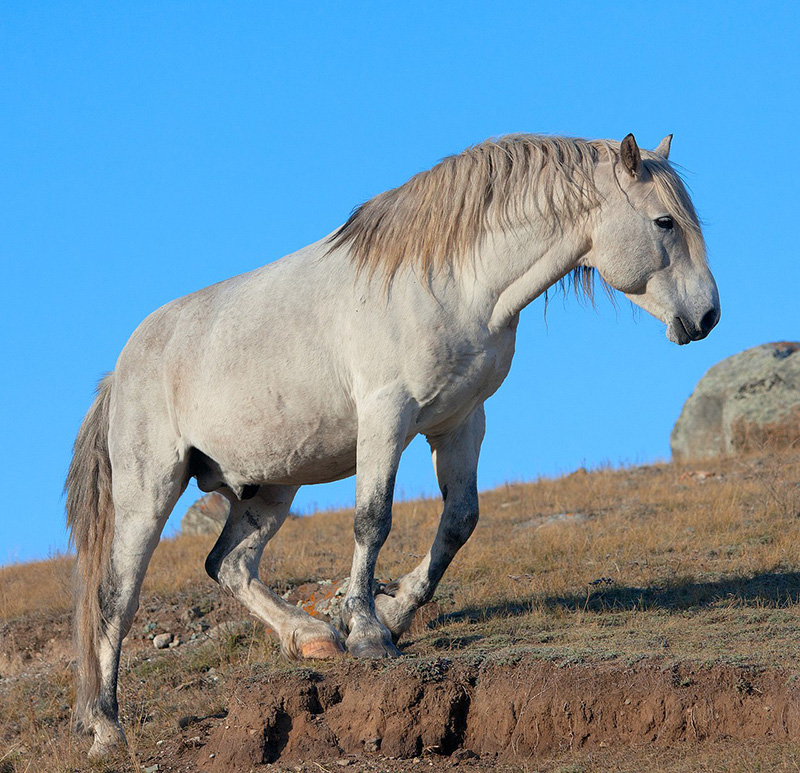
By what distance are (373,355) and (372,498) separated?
733 millimetres

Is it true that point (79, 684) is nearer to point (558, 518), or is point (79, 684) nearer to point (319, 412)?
point (319, 412)

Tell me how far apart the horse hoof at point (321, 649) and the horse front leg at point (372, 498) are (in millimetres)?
196

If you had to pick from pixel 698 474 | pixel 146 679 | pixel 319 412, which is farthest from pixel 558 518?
pixel 319 412

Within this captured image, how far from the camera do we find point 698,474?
12.6 metres

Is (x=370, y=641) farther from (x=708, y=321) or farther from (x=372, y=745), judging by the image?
(x=708, y=321)

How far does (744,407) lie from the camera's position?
1605cm

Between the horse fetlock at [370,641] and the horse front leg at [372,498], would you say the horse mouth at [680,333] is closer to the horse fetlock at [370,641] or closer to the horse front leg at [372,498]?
the horse front leg at [372,498]

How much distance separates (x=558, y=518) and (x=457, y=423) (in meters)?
5.56

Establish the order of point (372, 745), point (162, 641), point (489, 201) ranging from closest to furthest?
point (372, 745), point (489, 201), point (162, 641)

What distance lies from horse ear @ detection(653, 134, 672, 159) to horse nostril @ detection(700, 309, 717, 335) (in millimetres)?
1018

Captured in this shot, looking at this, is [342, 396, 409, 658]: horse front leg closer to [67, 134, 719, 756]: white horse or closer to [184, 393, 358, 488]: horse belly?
[67, 134, 719, 756]: white horse

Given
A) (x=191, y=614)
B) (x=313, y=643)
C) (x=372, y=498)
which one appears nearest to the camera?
(x=372, y=498)

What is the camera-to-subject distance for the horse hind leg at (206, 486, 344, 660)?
5.50 metres

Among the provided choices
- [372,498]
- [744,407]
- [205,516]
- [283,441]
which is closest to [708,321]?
[372,498]
